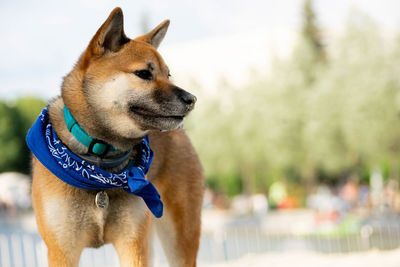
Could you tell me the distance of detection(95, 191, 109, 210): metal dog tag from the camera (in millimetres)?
3026


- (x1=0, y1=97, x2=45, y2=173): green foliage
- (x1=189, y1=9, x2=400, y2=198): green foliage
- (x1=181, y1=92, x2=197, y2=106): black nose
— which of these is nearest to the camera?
(x1=181, y1=92, x2=197, y2=106): black nose

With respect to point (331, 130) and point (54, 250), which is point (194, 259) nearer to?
point (54, 250)

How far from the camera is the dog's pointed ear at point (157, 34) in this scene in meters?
3.39


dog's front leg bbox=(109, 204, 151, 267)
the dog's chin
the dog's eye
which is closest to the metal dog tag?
dog's front leg bbox=(109, 204, 151, 267)

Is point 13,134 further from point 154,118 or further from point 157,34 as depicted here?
point 154,118

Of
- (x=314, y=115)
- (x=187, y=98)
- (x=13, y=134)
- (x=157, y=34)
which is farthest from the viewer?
(x=13, y=134)

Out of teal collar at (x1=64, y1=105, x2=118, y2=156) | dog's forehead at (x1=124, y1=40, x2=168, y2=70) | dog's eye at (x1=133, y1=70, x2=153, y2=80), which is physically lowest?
teal collar at (x1=64, y1=105, x2=118, y2=156)

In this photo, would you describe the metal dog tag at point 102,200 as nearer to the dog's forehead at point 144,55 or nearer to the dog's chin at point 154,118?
the dog's chin at point 154,118

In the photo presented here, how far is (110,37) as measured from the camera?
2.99m

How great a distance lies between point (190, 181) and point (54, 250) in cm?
138

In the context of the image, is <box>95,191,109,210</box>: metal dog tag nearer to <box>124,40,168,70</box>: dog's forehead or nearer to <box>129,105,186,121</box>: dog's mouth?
<box>129,105,186,121</box>: dog's mouth

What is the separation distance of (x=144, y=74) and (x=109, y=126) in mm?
360

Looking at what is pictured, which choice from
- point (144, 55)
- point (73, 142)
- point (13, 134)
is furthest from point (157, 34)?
point (13, 134)

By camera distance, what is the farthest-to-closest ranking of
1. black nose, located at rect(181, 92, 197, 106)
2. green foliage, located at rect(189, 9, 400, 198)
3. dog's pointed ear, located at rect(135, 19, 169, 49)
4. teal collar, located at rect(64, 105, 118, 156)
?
green foliage, located at rect(189, 9, 400, 198) < dog's pointed ear, located at rect(135, 19, 169, 49) < teal collar, located at rect(64, 105, 118, 156) < black nose, located at rect(181, 92, 197, 106)
